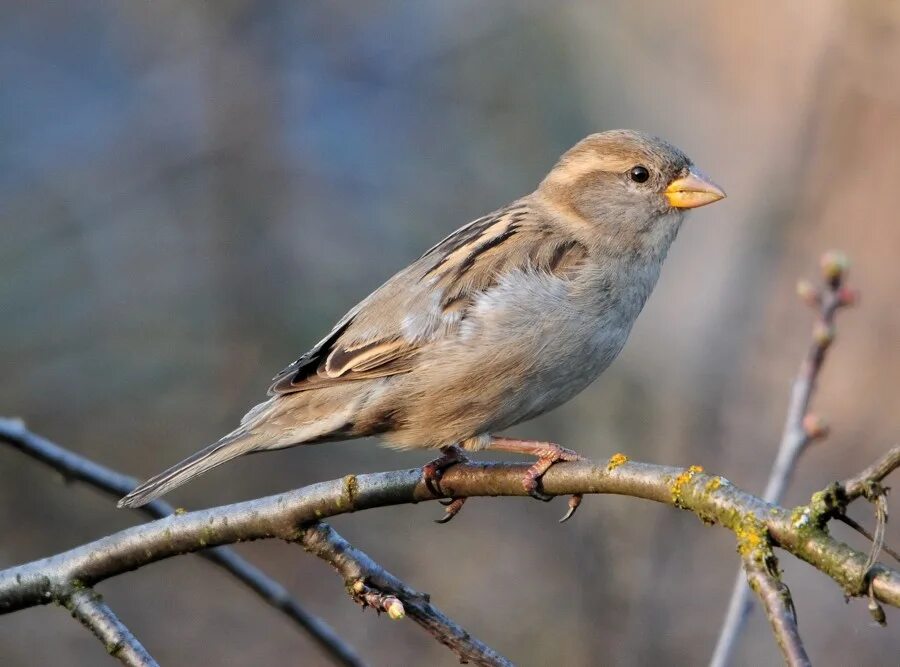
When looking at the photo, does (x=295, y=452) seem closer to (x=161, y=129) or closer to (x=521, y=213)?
(x=161, y=129)

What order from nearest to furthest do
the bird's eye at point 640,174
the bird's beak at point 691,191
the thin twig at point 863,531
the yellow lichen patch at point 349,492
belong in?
the thin twig at point 863,531 < the yellow lichen patch at point 349,492 < the bird's beak at point 691,191 < the bird's eye at point 640,174

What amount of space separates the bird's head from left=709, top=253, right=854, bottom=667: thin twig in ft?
3.21

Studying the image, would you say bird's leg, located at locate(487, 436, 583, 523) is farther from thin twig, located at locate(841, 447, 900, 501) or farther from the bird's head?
the bird's head

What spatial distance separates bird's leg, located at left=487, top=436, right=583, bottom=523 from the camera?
9.51ft

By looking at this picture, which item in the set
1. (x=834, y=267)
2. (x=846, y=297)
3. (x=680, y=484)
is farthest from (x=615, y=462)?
(x=846, y=297)

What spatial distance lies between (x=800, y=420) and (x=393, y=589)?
1270 mm

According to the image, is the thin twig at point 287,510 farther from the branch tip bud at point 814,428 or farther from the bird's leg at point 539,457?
the branch tip bud at point 814,428

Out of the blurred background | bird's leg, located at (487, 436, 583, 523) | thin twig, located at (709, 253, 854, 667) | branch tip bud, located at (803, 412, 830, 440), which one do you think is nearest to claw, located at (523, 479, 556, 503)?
bird's leg, located at (487, 436, 583, 523)

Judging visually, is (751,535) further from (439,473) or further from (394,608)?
(439,473)

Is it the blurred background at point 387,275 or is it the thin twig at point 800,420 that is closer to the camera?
the thin twig at point 800,420

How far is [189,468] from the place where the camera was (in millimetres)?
3844

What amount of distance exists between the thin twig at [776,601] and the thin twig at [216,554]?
1.54 metres

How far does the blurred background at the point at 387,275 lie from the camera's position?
7.27 m

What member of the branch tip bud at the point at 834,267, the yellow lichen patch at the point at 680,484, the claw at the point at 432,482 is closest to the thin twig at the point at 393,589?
the claw at the point at 432,482
